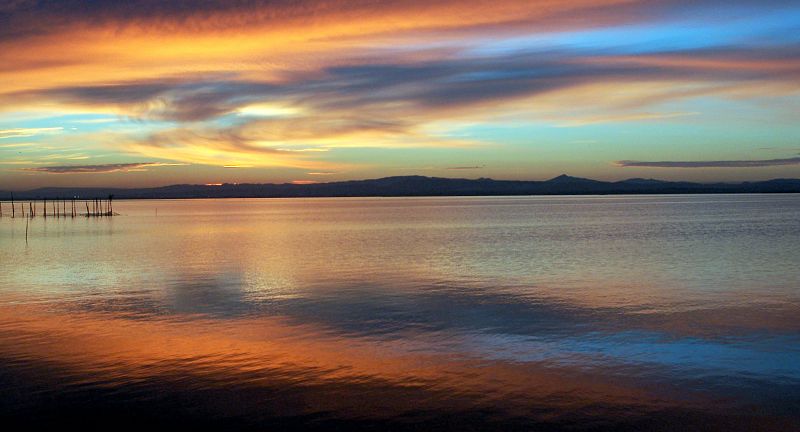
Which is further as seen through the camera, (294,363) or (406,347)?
(406,347)

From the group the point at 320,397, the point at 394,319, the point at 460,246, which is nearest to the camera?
the point at 320,397

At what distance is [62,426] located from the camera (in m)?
11.1

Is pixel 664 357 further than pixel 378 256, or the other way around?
pixel 378 256

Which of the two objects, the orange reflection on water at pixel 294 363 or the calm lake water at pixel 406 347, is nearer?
the calm lake water at pixel 406 347

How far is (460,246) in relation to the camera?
49562mm

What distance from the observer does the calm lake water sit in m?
11.7

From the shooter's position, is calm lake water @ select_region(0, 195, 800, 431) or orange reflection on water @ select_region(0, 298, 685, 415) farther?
orange reflection on water @ select_region(0, 298, 685, 415)

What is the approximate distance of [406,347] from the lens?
1677cm

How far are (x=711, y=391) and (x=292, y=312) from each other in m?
12.9

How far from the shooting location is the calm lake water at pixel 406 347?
11.7m

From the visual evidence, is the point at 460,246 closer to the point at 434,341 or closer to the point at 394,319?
the point at 394,319

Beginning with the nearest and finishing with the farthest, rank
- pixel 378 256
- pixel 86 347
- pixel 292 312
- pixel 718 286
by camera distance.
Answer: pixel 86 347
pixel 292 312
pixel 718 286
pixel 378 256

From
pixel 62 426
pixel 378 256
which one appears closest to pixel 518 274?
pixel 378 256

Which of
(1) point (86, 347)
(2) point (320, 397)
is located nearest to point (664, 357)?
(2) point (320, 397)
